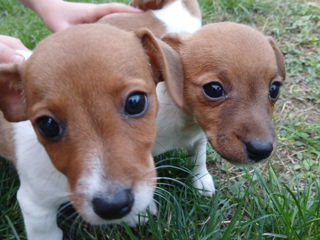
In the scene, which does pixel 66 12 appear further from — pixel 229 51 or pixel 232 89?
pixel 232 89

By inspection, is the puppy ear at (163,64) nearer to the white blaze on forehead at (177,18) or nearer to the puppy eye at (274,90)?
the puppy eye at (274,90)

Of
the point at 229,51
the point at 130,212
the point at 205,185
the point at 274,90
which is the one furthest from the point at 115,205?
the point at 205,185

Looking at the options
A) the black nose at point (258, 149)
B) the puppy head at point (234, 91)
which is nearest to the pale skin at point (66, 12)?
the puppy head at point (234, 91)

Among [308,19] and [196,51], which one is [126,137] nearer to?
[196,51]

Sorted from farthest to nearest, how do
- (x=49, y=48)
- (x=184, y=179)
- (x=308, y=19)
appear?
(x=308, y=19) → (x=184, y=179) → (x=49, y=48)

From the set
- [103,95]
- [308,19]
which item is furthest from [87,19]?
[308,19]

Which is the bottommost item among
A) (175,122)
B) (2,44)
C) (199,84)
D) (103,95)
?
(175,122)

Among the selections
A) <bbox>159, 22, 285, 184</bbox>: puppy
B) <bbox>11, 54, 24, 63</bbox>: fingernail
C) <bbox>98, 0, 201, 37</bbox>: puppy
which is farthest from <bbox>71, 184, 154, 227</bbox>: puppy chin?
<bbox>98, 0, 201, 37</bbox>: puppy
